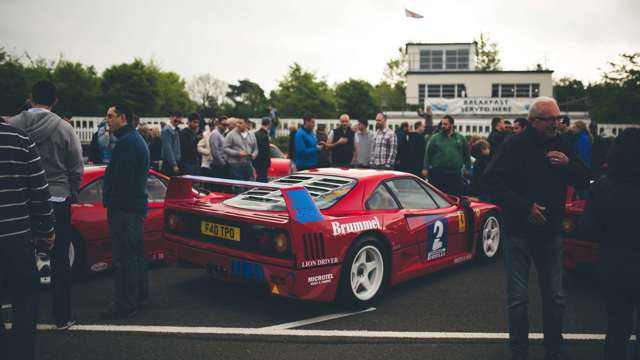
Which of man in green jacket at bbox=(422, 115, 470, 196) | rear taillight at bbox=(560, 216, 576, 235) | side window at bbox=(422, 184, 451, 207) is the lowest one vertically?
rear taillight at bbox=(560, 216, 576, 235)

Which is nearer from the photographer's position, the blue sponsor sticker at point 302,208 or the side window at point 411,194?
the blue sponsor sticker at point 302,208

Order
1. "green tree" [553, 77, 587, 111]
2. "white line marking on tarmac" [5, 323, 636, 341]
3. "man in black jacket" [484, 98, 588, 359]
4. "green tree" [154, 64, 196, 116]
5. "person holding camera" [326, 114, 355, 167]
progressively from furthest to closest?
1. "green tree" [553, 77, 587, 111]
2. "green tree" [154, 64, 196, 116]
3. "person holding camera" [326, 114, 355, 167]
4. "white line marking on tarmac" [5, 323, 636, 341]
5. "man in black jacket" [484, 98, 588, 359]

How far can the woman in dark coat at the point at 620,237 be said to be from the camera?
2955 mm

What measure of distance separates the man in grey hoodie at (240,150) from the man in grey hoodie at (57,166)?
191 inches

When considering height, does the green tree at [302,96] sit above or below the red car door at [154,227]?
above

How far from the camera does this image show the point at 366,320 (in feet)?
14.6

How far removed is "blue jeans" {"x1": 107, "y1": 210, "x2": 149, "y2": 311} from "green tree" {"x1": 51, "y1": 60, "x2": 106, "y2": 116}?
25167 mm

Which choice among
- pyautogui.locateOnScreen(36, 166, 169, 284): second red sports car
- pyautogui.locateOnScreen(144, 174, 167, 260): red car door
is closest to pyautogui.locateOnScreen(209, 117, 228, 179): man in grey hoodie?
pyautogui.locateOnScreen(144, 174, 167, 260): red car door

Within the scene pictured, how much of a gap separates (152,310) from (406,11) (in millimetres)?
34750

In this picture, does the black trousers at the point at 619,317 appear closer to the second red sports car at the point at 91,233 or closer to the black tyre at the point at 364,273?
the black tyre at the point at 364,273

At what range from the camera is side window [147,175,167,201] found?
6.22 metres

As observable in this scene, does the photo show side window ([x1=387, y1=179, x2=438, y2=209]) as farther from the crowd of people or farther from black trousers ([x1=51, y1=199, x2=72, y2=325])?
black trousers ([x1=51, y1=199, x2=72, y2=325])

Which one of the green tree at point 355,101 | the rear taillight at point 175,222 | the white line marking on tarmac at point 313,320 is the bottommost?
the white line marking on tarmac at point 313,320

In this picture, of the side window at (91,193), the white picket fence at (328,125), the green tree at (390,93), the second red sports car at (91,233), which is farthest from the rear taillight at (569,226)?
the green tree at (390,93)
